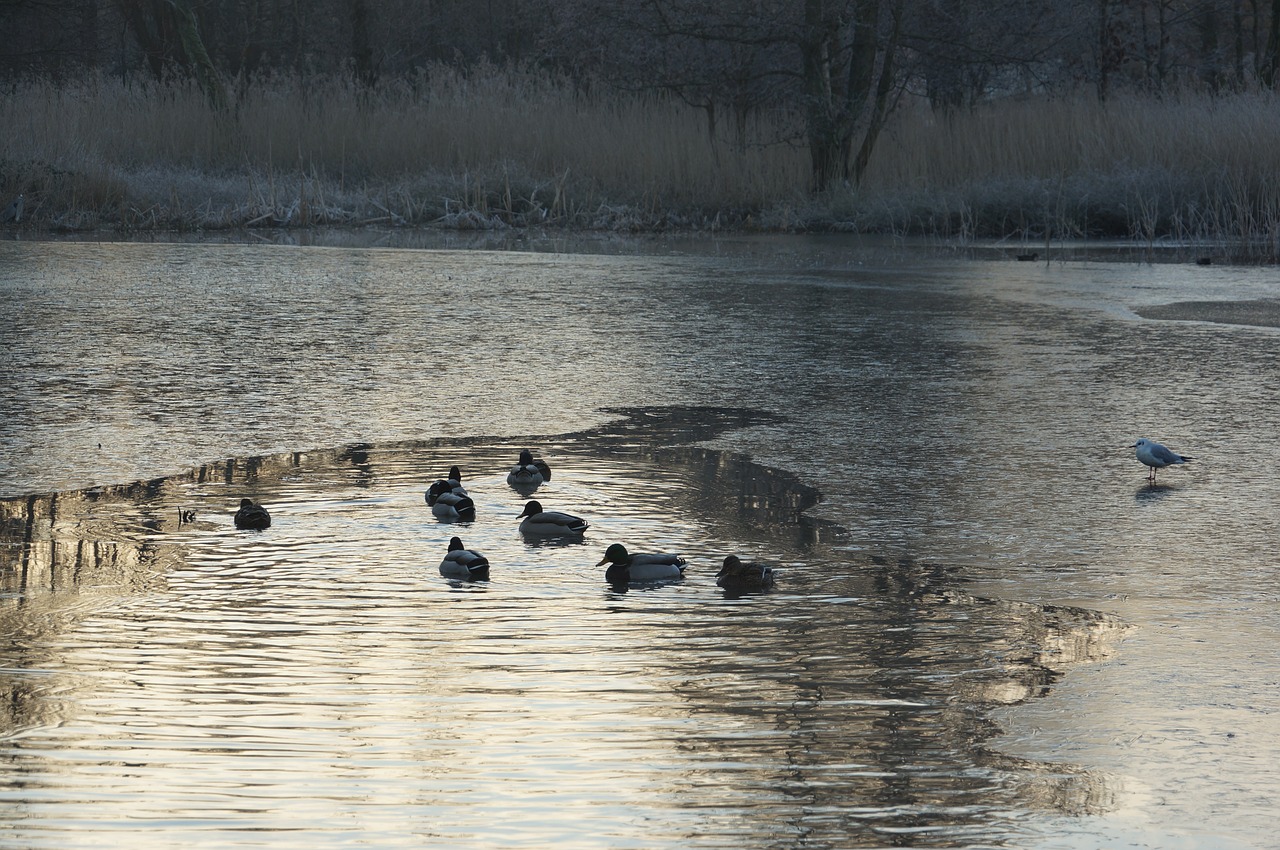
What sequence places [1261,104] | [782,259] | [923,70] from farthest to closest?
[923,70]
[1261,104]
[782,259]

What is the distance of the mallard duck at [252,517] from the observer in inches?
224

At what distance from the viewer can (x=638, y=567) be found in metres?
5.13

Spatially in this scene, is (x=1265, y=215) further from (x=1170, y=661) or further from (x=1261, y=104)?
(x=1170, y=661)

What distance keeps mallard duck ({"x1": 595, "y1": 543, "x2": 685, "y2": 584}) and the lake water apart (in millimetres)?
63

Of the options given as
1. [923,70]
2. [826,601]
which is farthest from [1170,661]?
[923,70]

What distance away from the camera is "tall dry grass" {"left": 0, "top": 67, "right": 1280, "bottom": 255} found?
827 inches

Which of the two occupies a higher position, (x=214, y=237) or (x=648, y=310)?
(x=214, y=237)

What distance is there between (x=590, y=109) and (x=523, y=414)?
1803 centimetres

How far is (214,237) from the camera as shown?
792 inches

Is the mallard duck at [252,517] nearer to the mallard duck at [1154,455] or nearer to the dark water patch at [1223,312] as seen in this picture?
the mallard duck at [1154,455]

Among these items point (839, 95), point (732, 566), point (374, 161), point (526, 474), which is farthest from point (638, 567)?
point (374, 161)

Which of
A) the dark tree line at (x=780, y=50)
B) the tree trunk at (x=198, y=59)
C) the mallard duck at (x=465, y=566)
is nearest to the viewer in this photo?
the mallard duck at (x=465, y=566)

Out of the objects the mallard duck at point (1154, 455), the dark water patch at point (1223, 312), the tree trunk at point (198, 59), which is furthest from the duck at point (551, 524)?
the tree trunk at point (198, 59)

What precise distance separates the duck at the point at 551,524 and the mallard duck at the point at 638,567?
1.75ft
